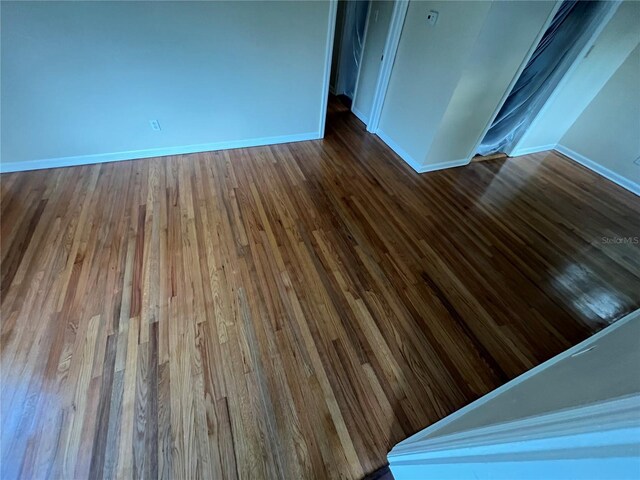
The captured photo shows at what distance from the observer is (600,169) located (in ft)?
9.64

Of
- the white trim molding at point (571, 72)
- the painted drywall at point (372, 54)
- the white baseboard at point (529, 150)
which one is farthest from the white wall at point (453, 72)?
the white baseboard at point (529, 150)

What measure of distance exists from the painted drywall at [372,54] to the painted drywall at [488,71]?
44.7 inches

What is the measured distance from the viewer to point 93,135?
7.14ft

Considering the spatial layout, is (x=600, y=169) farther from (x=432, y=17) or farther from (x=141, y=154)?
(x=141, y=154)

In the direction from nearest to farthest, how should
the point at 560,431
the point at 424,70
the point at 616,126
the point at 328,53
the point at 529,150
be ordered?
the point at 560,431 < the point at 424,70 < the point at 328,53 < the point at 616,126 < the point at 529,150

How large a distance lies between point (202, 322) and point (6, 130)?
229 centimetres

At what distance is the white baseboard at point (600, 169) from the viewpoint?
107 inches

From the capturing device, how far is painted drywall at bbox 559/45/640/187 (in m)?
2.58

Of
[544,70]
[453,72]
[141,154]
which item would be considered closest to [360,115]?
[453,72]

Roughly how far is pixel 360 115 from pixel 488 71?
1635mm

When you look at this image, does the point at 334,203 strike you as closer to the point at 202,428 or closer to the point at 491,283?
the point at 491,283

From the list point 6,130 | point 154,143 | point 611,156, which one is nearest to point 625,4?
point 611,156

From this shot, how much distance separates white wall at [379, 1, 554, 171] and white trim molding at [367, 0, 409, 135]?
0.06 meters

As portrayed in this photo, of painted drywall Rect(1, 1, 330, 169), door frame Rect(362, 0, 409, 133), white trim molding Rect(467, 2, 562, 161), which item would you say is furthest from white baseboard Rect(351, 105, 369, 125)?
white trim molding Rect(467, 2, 562, 161)
